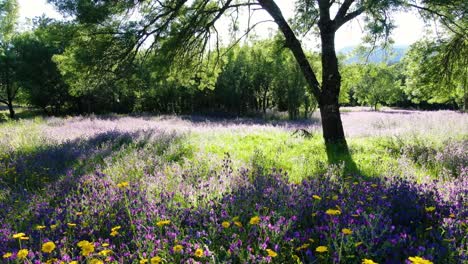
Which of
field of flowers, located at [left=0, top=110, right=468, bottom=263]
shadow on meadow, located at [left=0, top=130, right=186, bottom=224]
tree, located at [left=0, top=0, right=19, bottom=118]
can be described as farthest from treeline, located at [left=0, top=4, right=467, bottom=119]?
field of flowers, located at [left=0, top=110, right=468, bottom=263]

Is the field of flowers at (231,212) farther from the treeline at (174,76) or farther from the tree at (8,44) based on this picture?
the tree at (8,44)

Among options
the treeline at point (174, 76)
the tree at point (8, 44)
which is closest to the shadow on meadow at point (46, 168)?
the treeline at point (174, 76)

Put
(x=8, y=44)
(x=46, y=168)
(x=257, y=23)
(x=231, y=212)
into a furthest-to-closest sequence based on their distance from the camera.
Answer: (x=8, y=44)
(x=257, y=23)
(x=46, y=168)
(x=231, y=212)

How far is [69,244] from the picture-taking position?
308 centimetres

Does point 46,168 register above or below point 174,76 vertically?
below

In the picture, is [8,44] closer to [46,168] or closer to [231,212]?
[46,168]

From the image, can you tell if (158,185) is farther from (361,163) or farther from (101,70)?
(101,70)

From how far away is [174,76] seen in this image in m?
11.1

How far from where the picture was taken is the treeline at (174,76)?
28.0ft

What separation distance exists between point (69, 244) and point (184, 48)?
285 inches

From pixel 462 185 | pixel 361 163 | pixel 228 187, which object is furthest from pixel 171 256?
pixel 361 163

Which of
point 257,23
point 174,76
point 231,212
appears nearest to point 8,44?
point 174,76

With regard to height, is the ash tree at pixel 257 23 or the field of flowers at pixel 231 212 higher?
the ash tree at pixel 257 23

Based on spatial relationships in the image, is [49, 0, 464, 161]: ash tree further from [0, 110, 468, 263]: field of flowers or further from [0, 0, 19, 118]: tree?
[0, 0, 19, 118]: tree
